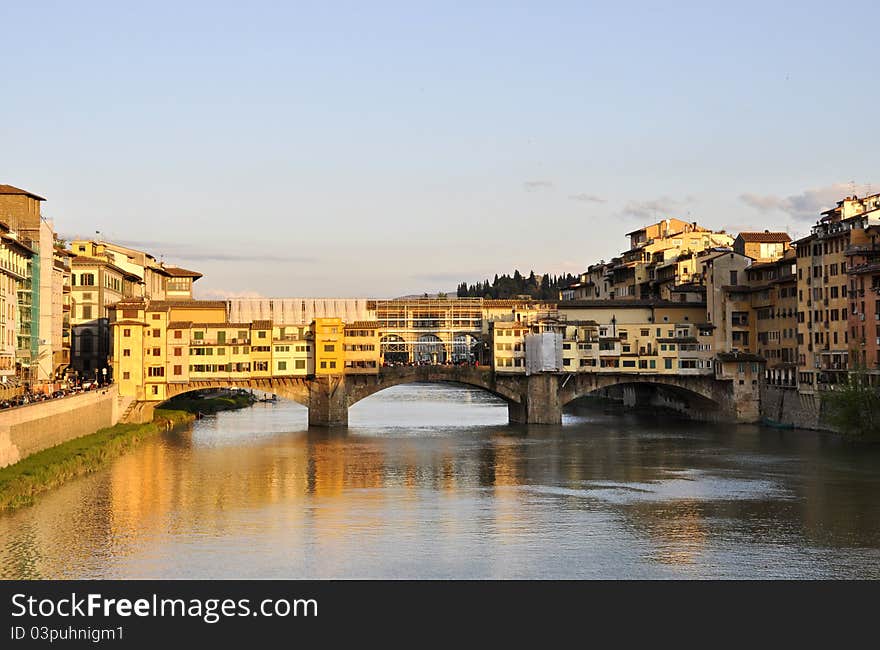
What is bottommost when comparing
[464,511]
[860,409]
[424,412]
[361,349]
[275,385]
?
[464,511]

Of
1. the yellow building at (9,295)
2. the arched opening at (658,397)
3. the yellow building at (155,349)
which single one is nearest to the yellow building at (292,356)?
the yellow building at (155,349)

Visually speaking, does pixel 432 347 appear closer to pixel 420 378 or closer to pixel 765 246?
pixel 420 378

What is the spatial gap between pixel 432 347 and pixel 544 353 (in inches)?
493

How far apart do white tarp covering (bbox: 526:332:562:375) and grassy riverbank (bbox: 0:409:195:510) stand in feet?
72.3

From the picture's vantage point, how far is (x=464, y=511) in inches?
1492

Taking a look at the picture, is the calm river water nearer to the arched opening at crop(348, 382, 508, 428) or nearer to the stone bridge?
the stone bridge

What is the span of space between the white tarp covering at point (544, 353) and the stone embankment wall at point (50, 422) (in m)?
24.2

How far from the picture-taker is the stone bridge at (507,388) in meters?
69.7

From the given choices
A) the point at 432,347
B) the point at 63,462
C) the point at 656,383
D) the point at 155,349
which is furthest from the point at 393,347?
the point at 63,462

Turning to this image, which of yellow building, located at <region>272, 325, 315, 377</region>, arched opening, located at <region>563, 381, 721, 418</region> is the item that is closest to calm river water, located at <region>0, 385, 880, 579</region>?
yellow building, located at <region>272, 325, 315, 377</region>

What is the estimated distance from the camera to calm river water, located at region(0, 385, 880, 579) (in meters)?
29.5
